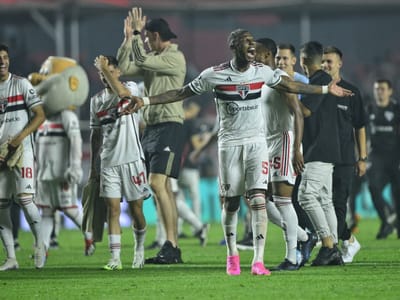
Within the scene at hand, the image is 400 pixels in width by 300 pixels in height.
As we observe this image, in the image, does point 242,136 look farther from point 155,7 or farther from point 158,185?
point 155,7

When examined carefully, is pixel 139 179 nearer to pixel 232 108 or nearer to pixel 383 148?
pixel 232 108

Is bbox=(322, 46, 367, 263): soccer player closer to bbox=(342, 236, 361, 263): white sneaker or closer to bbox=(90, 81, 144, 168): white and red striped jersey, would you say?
bbox=(342, 236, 361, 263): white sneaker

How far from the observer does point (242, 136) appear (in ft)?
34.1

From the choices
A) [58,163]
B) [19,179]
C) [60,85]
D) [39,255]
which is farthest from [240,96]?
[60,85]

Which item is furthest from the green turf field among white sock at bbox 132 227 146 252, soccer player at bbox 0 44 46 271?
soccer player at bbox 0 44 46 271

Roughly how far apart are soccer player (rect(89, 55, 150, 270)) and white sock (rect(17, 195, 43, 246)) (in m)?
0.74

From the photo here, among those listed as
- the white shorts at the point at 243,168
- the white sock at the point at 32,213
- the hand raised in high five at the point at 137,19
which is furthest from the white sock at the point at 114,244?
the hand raised in high five at the point at 137,19

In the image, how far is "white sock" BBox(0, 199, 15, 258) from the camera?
11.9 metres

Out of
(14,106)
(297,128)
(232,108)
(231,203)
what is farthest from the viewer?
(14,106)

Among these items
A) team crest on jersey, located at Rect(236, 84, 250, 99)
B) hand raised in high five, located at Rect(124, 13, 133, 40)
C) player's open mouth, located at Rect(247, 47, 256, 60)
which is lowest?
team crest on jersey, located at Rect(236, 84, 250, 99)

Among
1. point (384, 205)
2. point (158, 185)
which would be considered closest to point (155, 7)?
point (384, 205)

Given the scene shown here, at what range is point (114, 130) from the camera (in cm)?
1181

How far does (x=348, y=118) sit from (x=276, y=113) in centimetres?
144

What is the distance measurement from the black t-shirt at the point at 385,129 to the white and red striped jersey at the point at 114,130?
6.24 m
